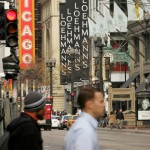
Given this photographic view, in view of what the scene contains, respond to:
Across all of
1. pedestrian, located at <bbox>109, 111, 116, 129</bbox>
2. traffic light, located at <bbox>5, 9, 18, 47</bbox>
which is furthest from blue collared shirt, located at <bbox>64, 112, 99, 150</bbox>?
pedestrian, located at <bbox>109, 111, 116, 129</bbox>

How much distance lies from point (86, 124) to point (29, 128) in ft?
2.71

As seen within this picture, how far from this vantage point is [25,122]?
8203 mm

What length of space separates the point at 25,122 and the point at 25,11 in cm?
10160

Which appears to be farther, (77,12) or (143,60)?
(77,12)

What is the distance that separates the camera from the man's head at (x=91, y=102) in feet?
25.4

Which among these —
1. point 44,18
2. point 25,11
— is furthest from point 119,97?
point 44,18

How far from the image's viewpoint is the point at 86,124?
24.7ft

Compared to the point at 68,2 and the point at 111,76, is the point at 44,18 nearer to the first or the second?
the point at 68,2

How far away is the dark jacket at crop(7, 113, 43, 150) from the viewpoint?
7.98 m

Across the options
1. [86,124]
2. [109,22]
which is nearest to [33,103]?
[86,124]

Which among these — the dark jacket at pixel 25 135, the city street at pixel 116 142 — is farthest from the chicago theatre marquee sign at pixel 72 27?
the dark jacket at pixel 25 135

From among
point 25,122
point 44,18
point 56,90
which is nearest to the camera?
Result: point 25,122

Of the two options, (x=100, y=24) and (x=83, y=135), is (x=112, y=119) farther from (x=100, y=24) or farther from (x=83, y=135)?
(x=83, y=135)

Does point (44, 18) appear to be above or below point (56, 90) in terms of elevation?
above
